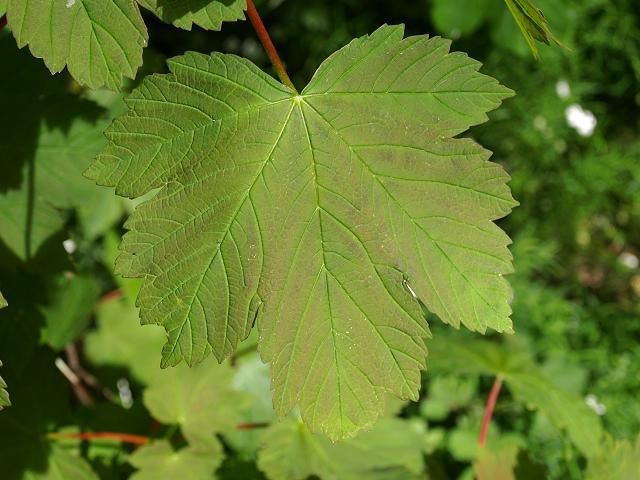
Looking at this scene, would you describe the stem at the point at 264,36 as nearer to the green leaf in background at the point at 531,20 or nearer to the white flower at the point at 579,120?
the green leaf in background at the point at 531,20

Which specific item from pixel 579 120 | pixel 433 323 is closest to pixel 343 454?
pixel 433 323

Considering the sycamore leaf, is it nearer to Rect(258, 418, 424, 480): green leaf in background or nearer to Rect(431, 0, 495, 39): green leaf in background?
Rect(258, 418, 424, 480): green leaf in background

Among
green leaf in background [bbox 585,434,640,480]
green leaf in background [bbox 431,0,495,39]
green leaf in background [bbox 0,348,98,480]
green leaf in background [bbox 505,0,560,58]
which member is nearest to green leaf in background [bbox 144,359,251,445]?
green leaf in background [bbox 0,348,98,480]

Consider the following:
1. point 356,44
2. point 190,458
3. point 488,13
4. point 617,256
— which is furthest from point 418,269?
point 617,256

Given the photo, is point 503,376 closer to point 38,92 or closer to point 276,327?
point 276,327

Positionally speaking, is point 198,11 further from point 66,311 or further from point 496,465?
point 496,465
